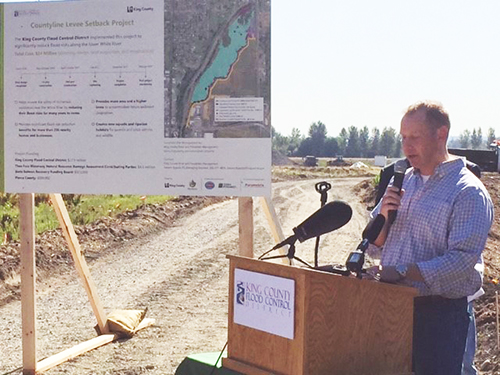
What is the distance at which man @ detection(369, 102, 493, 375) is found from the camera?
10.2 ft

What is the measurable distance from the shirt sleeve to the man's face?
0.80 feet

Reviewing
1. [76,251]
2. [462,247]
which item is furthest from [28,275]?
[462,247]

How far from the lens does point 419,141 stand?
3293mm

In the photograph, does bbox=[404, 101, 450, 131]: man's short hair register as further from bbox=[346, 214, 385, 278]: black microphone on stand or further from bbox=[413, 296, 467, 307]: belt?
bbox=[413, 296, 467, 307]: belt

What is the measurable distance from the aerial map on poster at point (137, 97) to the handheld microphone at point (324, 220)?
2229 mm

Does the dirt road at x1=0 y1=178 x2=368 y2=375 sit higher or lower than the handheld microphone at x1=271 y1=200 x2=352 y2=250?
lower

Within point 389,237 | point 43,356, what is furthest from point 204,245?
point 389,237

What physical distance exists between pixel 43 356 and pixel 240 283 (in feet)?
15.4

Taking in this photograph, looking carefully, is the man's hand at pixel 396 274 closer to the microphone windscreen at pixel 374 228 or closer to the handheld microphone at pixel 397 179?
the microphone windscreen at pixel 374 228

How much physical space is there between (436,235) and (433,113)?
1.64 feet

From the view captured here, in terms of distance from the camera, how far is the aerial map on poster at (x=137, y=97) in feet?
17.6

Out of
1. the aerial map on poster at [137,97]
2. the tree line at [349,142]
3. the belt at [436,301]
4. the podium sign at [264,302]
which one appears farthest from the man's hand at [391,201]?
the tree line at [349,142]

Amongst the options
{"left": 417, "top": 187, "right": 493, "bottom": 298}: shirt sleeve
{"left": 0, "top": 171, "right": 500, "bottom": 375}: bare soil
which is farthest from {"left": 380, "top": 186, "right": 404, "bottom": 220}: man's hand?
{"left": 0, "top": 171, "right": 500, "bottom": 375}: bare soil

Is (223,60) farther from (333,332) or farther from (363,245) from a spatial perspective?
(333,332)
